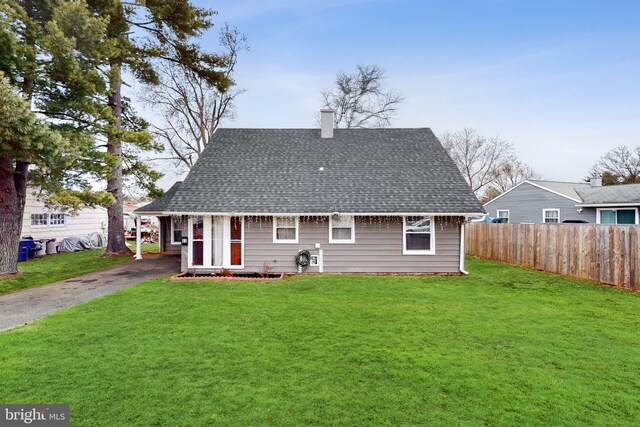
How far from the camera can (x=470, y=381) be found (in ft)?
13.1

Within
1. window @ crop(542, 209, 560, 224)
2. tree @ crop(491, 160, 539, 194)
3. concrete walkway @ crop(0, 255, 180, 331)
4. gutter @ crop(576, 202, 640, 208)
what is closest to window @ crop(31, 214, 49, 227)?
concrete walkway @ crop(0, 255, 180, 331)

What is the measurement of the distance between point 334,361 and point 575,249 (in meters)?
10.0

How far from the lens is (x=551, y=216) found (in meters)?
21.7

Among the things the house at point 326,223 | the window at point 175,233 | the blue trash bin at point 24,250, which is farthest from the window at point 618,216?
the blue trash bin at point 24,250

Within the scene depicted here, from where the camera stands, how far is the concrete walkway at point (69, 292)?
7148 millimetres

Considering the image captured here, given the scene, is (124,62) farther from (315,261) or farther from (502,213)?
(502,213)

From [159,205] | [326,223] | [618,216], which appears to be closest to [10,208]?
[159,205]

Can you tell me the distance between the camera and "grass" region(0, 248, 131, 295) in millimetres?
10321

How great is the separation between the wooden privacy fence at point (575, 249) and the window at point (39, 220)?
23935mm

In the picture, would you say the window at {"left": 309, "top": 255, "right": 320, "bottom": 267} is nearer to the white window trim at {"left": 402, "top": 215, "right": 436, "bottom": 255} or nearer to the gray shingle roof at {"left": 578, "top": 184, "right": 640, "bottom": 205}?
the white window trim at {"left": 402, "top": 215, "right": 436, "bottom": 255}

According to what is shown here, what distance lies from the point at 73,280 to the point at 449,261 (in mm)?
12546

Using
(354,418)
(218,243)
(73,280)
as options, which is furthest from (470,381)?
(73,280)

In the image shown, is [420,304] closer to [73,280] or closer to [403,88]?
[73,280]

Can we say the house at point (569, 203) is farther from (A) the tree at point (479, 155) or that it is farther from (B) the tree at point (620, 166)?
(B) the tree at point (620, 166)
